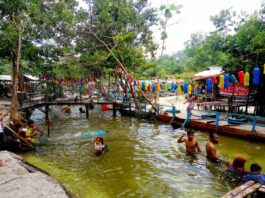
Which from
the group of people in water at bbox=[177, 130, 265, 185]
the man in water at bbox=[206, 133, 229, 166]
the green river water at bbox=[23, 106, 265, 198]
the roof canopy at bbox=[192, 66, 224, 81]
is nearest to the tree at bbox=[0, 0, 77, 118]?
the green river water at bbox=[23, 106, 265, 198]

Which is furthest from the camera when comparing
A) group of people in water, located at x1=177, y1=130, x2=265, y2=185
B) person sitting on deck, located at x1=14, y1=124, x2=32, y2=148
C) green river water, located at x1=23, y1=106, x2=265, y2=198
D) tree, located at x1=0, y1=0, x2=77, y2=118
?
tree, located at x1=0, y1=0, x2=77, y2=118

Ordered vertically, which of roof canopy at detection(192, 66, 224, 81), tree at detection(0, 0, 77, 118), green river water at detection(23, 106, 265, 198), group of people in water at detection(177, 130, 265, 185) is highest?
tree at detection(0, 0, 77, 118)

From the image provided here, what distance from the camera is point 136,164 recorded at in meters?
11.0

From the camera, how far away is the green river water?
8305mm

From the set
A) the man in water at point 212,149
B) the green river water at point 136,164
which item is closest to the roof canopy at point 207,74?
the green river water at point 136,164

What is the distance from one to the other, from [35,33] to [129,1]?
8363mm

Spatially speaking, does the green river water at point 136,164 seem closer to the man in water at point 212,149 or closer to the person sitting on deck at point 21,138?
the man in water at point 212,149

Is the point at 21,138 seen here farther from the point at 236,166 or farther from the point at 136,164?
the point at 236,166

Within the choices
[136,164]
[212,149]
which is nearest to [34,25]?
[136,164]

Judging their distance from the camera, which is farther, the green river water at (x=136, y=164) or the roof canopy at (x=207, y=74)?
the roof canopy at (x=207, y=74)

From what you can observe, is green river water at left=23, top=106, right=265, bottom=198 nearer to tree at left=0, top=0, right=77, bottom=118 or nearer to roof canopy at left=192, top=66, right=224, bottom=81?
roof canopy at left=192, top=66, right=224, bottom=81

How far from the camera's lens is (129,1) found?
73.7 ft

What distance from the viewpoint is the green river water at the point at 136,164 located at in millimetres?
8305

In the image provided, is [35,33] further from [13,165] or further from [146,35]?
[13,165]
